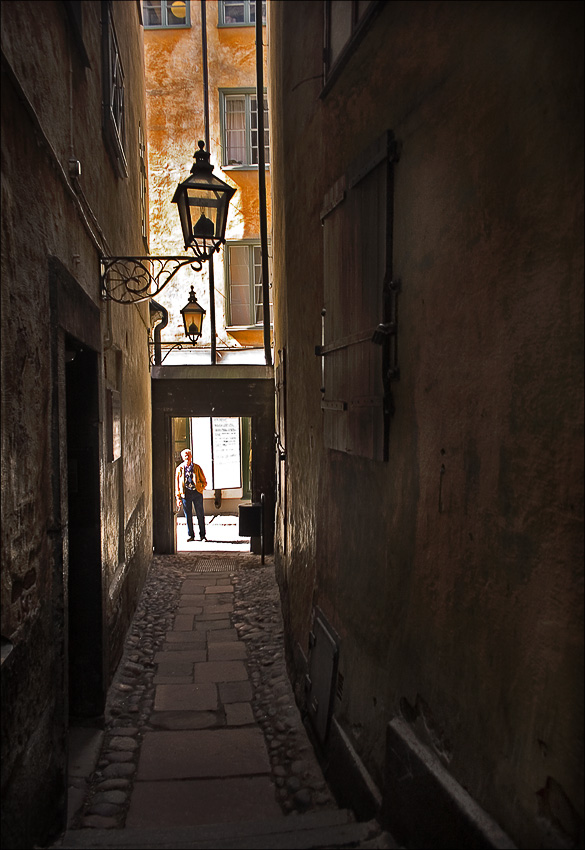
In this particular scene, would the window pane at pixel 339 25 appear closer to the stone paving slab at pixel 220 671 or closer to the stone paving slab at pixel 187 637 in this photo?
the stone paving slab at pixel 220 671

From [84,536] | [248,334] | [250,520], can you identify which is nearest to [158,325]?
[248,334]

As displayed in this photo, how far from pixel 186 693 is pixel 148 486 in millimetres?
4618

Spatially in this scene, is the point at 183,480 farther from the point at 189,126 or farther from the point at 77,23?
the point at 77,23

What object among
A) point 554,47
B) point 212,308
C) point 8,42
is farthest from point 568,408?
point 212,308

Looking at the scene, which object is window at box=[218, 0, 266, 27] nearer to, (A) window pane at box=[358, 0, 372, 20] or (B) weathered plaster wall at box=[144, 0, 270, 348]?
(B) weathered plaster wall at box=[144, 0, 270, 348]

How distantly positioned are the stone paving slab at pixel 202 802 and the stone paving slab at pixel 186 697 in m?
1.20

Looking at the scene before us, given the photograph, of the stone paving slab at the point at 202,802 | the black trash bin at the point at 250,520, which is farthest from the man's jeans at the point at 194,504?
the stone paving slab at the point at 202,802

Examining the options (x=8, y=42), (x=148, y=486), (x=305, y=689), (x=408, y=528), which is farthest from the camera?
(x=148, y=486)

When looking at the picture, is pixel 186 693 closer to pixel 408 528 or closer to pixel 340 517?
pixel 340 517

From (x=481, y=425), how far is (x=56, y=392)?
6.48 ft

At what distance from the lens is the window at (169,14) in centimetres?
1276

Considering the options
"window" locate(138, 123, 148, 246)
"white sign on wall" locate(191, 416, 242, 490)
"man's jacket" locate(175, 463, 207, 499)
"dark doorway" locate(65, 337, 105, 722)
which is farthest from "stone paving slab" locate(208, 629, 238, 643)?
"white sign on wall" locate(191, 416, 242, 490)

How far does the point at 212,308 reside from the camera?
12344 mm

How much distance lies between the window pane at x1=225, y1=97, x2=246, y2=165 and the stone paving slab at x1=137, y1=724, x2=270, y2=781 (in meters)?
11.1
